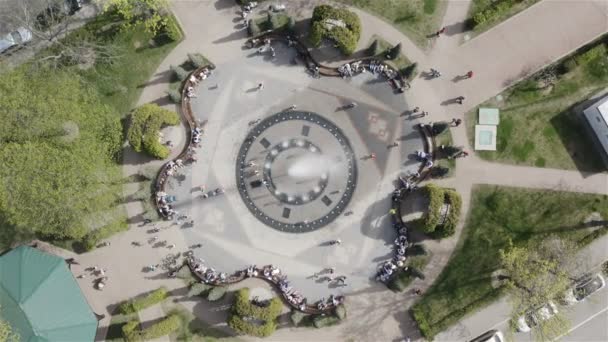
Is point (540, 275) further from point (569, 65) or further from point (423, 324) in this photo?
point (569, 65)

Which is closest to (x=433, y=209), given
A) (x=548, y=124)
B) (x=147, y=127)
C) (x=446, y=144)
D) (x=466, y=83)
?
(x=446, y=144)

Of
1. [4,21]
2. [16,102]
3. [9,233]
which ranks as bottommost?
[9,233]

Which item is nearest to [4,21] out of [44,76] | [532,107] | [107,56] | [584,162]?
[44,76]

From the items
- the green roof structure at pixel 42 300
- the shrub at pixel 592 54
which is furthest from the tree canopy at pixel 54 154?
the shrub at pixel 592 54

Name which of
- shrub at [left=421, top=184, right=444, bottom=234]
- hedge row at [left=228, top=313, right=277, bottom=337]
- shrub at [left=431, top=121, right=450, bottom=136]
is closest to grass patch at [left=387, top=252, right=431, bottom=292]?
shrub at [left=421, top=184, right=444, bottom=234]

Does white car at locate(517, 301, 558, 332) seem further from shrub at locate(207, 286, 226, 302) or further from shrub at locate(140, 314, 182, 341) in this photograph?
shrub at locate(140, 314, 182, 341)

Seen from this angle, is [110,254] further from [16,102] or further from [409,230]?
[409,230]
